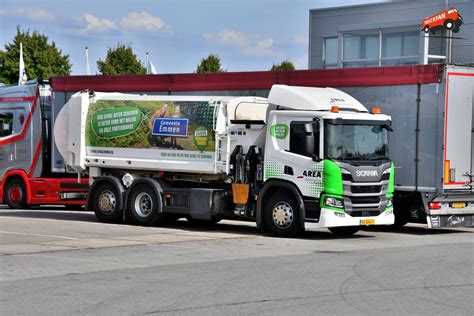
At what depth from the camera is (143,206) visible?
19422 millimetres

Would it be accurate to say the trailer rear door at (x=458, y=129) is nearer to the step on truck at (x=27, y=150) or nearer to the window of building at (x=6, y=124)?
the step on truck at (x=27, y=150)

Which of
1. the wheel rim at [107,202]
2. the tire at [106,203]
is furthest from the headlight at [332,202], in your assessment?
the wheel rim at [107,202]

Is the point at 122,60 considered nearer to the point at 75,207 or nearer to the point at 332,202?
the point at 75,207

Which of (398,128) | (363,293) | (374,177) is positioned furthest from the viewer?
(398,128)

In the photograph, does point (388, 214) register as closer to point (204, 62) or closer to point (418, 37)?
point (418, 37)

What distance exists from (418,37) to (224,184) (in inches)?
1021

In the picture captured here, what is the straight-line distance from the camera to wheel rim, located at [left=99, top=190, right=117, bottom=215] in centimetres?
1991

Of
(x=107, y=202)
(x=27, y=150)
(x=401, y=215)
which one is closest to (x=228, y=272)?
(x=401, y=215)

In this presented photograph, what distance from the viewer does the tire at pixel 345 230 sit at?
18.2 m

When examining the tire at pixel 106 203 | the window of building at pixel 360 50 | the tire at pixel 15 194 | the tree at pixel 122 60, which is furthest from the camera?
the tree at pixel 122 60

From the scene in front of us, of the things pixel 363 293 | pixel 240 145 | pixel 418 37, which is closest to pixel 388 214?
pixel 240 145

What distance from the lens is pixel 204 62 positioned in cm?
5688

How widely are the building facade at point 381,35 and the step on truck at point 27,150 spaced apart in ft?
71.4

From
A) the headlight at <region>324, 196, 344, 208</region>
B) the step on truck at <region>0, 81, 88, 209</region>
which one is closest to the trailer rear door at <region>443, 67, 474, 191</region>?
the headlight at <region>324, 196, 344, 208</region>
